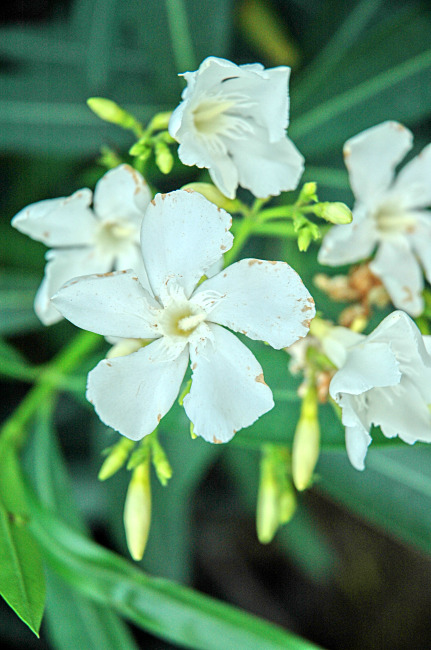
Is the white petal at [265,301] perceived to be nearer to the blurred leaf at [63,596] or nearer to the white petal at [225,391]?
the white petal at [225,391]

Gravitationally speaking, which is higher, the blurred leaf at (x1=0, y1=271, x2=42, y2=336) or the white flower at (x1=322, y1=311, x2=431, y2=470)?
the white flower at (x1=322, y1=311, x2=431, y2=470)

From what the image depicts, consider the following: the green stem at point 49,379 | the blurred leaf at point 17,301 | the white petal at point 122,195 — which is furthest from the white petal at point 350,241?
the blurred leaf at point 17,301

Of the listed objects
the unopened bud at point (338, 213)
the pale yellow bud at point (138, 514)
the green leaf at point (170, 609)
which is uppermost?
the unopened bud at point (338, 213)

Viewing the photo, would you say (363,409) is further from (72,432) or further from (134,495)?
(72,432)

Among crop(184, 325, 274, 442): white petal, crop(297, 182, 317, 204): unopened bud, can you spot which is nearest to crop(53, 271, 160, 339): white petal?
crop(184, 325, 274, 442): white petal

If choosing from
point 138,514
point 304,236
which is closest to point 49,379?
point 138,514

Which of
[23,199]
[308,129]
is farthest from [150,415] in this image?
[23,199]

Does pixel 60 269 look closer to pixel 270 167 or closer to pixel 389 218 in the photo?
pixel 270 167

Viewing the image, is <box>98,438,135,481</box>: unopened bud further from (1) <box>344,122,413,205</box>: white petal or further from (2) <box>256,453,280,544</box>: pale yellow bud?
(1) <box>344,122,413,205</box>: white petal
